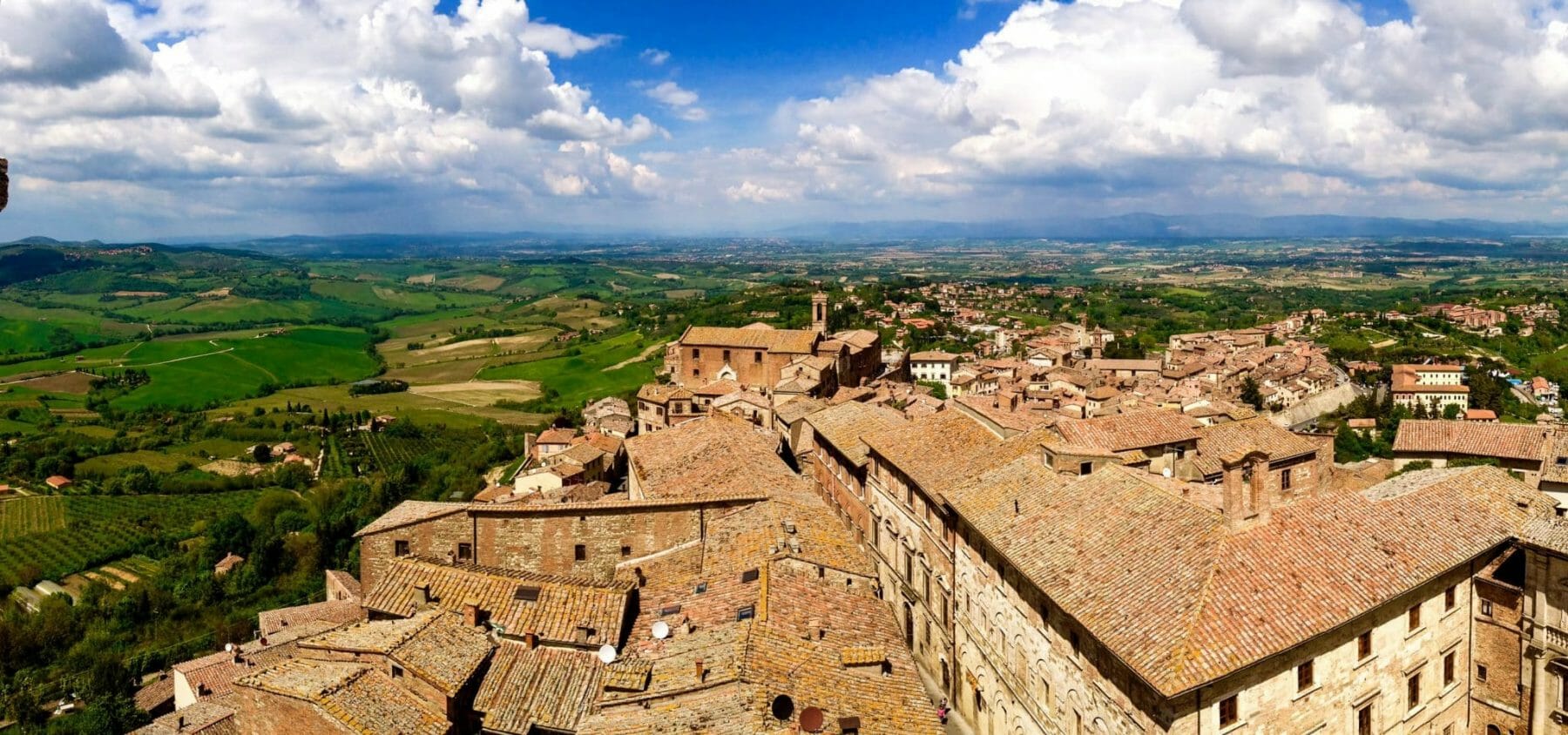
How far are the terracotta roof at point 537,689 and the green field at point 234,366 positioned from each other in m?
133

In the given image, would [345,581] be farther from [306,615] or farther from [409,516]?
[409,516]

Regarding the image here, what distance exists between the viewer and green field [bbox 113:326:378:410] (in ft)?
435

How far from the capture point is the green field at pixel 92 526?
6856 centimetres

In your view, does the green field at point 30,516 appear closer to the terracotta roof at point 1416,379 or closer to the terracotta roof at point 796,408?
the terracotta roof at point 796,408

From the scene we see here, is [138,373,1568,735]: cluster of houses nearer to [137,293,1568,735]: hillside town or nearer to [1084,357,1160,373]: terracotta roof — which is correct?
[137,293,1568,735]: hillside town

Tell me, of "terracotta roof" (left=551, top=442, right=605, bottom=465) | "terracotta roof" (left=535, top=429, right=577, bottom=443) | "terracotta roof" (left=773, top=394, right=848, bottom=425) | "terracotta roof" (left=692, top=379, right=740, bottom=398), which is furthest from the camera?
"terracotta roof" (left=535, top=429, right=577, bottom=443)

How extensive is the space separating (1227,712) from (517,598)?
48.0 feet

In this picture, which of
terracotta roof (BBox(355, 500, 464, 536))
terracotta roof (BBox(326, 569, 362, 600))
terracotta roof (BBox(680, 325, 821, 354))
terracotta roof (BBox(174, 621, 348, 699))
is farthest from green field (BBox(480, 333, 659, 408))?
terracotta roof (BBox(355, 500, 464, 536))

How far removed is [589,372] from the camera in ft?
409

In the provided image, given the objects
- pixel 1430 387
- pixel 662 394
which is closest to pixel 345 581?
pixel 662 394

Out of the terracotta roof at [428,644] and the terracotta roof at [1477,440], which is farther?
the terracotta roof at [1477,440]

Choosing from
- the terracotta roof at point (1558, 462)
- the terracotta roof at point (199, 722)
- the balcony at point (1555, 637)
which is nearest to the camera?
the balcony at point (1555, 637)

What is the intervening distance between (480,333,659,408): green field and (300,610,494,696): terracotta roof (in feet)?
259

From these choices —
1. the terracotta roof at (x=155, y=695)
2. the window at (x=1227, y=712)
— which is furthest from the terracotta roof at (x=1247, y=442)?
the terracotta roof at (x=155, y=695)
